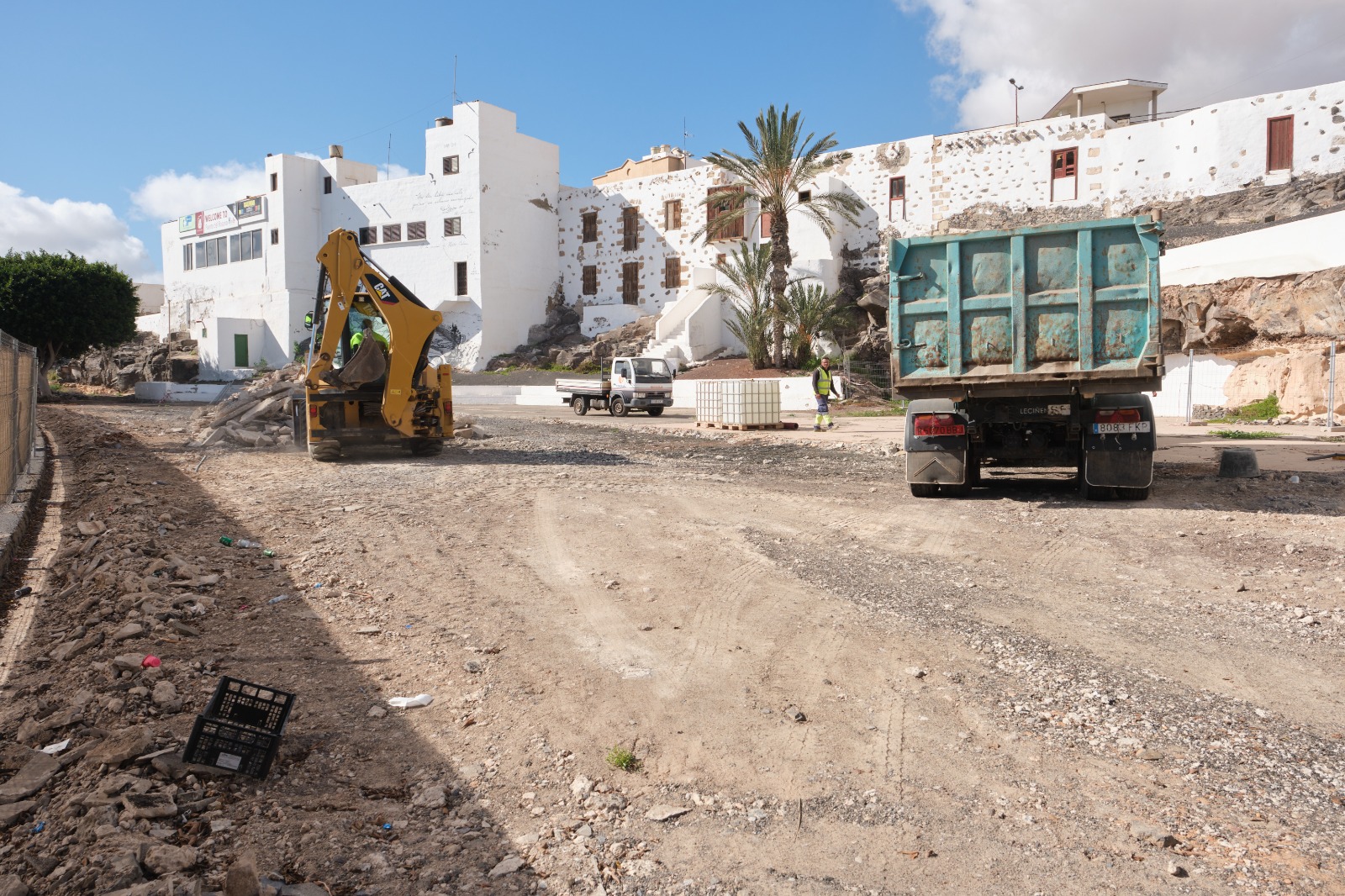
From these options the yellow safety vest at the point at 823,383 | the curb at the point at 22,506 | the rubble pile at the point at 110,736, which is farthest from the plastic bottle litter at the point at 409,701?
the yellow safety vest at the point at 823,383

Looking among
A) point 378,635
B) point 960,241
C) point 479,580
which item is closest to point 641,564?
point 479,580

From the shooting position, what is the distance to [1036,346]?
31.5 ft

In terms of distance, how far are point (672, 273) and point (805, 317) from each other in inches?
519

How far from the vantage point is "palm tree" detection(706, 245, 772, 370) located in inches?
1417

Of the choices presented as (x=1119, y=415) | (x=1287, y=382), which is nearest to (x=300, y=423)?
(x=1119, y=415)

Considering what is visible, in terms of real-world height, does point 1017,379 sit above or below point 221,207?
below

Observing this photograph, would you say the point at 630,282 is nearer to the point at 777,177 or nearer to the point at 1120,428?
the point at 777,177

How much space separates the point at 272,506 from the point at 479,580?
4.09m

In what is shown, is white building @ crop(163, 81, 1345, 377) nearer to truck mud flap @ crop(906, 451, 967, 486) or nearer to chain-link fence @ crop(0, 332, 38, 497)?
truck mud flap @ crop(906, 451, 967, 486)

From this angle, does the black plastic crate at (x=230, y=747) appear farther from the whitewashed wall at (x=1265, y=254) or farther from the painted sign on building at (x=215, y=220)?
the painted sign on building at (x=215, y=220)

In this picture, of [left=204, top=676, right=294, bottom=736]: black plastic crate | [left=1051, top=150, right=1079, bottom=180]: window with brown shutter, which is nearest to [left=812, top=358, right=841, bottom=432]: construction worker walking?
[left=204, top=676, right=294, bottom=736]: black plastic crate

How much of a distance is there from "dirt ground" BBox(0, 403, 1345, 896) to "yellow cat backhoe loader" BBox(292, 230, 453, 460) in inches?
198

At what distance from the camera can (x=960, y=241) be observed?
9820mm

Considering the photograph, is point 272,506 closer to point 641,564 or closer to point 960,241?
point 641,564
